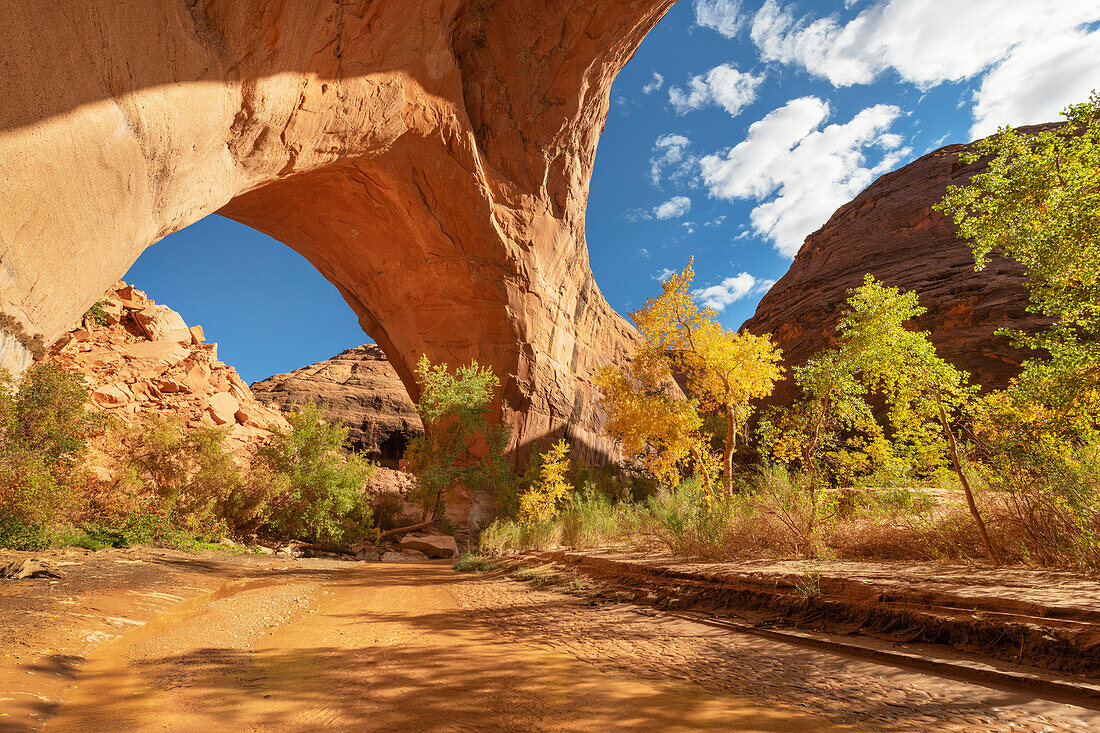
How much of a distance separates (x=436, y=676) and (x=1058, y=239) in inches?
301

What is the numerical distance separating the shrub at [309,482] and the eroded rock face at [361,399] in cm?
1320

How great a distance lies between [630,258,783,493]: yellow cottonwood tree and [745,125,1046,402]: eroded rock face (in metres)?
10.1

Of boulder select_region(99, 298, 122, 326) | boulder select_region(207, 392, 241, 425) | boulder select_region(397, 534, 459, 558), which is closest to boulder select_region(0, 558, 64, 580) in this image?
boulder select_region(397, 534, 459, 558)

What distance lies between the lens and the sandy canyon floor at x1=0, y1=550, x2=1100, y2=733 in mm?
1970

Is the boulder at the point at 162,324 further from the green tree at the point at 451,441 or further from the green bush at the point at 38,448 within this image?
the green bush at the point at 38,448

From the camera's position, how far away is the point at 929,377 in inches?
188

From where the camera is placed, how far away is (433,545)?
49.3ft

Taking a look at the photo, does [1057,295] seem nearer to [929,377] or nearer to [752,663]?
[929,377]

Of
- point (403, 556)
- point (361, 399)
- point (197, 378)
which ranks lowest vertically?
point (403, 556)

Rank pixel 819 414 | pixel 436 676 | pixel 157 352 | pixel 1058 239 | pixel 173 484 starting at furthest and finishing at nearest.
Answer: pixel 157 352 < pixel 173 484 < pixel 819 414 < pixel 1058 239 < pixel 436 676

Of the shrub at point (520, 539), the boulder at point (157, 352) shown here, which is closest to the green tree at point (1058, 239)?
the shrub at point (520, 539)

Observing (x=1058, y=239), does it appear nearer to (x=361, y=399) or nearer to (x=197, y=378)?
(x=197, y=378)

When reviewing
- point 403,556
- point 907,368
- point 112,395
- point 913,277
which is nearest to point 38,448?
point 403,556

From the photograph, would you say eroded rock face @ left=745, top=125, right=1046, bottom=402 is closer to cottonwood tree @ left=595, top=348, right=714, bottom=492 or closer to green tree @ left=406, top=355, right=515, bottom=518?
cottonwood tree @ left=595, top=348, right=714, bottom=492
